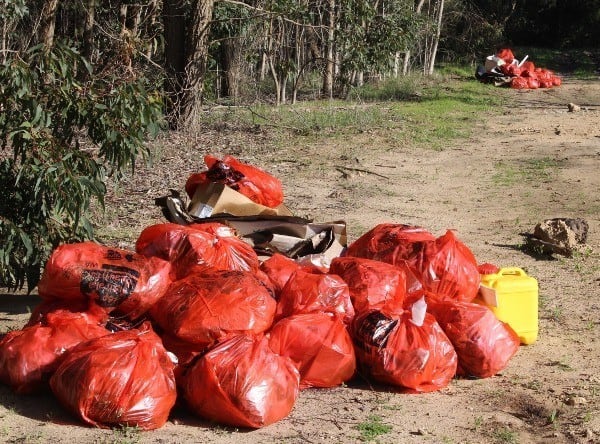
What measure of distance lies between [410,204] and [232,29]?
271 inches

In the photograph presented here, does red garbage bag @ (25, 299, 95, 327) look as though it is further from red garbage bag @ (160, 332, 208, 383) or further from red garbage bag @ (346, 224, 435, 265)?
red garbage bag @ (346, 224, 435, 265)

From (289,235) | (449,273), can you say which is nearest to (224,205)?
→ (289,235)

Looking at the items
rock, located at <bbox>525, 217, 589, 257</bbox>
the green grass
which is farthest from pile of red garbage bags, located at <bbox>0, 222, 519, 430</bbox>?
the green grass

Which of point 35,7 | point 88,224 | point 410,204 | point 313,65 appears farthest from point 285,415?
point 313,65

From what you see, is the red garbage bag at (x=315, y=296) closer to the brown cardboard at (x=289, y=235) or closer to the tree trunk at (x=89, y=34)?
the brown cardboard at (x=289, y=235)

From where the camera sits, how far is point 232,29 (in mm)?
15656

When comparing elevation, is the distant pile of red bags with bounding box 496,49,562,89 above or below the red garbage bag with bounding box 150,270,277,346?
below

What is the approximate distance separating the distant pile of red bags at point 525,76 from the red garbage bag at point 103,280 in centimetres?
1813

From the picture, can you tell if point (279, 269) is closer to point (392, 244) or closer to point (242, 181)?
point (392, 244)

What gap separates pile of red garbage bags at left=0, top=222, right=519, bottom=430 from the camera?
14.7 ft

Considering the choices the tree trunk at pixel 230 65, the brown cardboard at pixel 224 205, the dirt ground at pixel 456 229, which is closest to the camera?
the dirt ground at pixel 456 229

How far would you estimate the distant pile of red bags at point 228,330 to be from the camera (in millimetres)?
4484

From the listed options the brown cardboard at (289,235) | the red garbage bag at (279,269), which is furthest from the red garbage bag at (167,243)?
the brown cardboard at (289,235)

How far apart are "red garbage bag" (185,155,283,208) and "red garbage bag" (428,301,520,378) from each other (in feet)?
8.34
